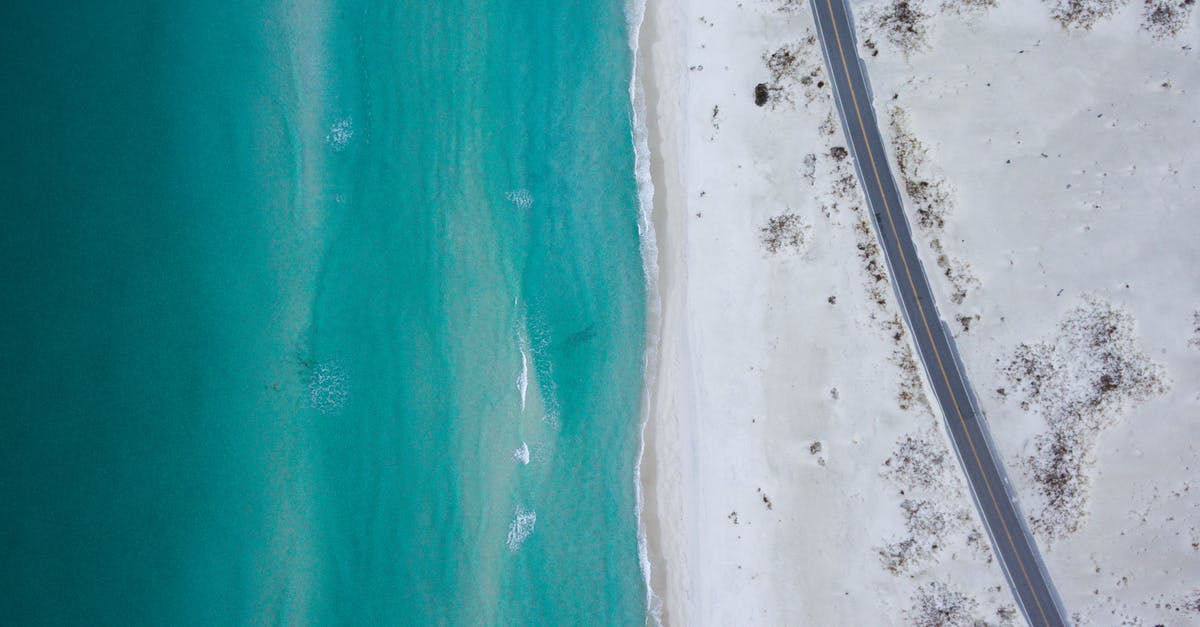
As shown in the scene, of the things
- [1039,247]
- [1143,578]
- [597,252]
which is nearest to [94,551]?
[597,252]

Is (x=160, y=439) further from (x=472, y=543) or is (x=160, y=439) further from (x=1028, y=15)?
(x=1028, y=15)

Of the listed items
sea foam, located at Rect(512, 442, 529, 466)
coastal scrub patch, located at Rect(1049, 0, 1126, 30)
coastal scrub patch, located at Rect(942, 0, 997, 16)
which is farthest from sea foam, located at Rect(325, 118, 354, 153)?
coastal scrub patch, located at Rect(1049, 0, 1126, 30)

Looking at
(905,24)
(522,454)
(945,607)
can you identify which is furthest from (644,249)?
(945,607)

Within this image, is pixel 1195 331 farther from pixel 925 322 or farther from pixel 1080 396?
pixel 925 322

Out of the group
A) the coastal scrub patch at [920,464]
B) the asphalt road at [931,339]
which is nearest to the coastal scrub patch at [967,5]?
the asphalt road at [931,339]

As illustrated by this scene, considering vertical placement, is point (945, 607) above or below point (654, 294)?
below

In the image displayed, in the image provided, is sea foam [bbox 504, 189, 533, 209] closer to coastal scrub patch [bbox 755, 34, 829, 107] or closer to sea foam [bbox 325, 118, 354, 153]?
sea foam [bbox 325, 118, 354, 153]
